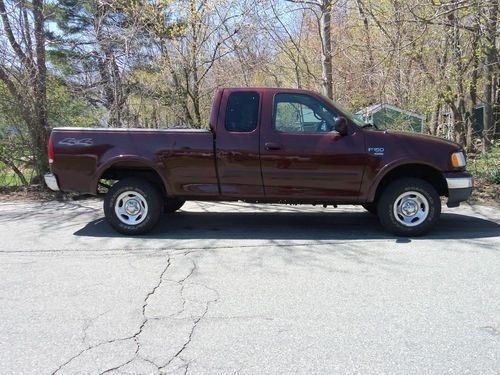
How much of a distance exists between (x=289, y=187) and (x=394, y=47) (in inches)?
240

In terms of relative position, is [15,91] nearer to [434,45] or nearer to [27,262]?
[27,262]

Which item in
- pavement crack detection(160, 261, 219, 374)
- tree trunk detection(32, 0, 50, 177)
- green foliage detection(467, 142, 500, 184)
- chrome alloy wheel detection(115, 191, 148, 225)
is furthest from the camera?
tree trunk detection(32, 0, 50, 177)

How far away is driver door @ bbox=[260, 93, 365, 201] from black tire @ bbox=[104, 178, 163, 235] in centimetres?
160

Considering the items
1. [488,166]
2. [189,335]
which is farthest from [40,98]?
[488,166]

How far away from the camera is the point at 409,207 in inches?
239

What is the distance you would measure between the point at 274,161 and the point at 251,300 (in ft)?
7.98

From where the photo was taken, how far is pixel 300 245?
5.75 m

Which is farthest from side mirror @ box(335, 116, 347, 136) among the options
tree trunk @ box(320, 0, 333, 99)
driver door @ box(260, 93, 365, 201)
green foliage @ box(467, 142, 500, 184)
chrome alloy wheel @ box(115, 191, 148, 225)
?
tree trunk @ box(320, 0, 333, 99)

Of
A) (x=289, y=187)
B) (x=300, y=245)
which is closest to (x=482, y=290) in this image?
(x=300, y=245)

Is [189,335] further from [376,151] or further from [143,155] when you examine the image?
[376,151]

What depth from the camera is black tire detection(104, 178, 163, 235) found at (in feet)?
20.5

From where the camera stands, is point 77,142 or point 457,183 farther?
point 77,142

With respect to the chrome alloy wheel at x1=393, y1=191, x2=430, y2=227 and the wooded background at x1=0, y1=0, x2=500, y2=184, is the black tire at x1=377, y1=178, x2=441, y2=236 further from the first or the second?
the wooded background at x1=0, y1=0, x2=500, y2=184

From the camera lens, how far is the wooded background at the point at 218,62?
32.4 feet
